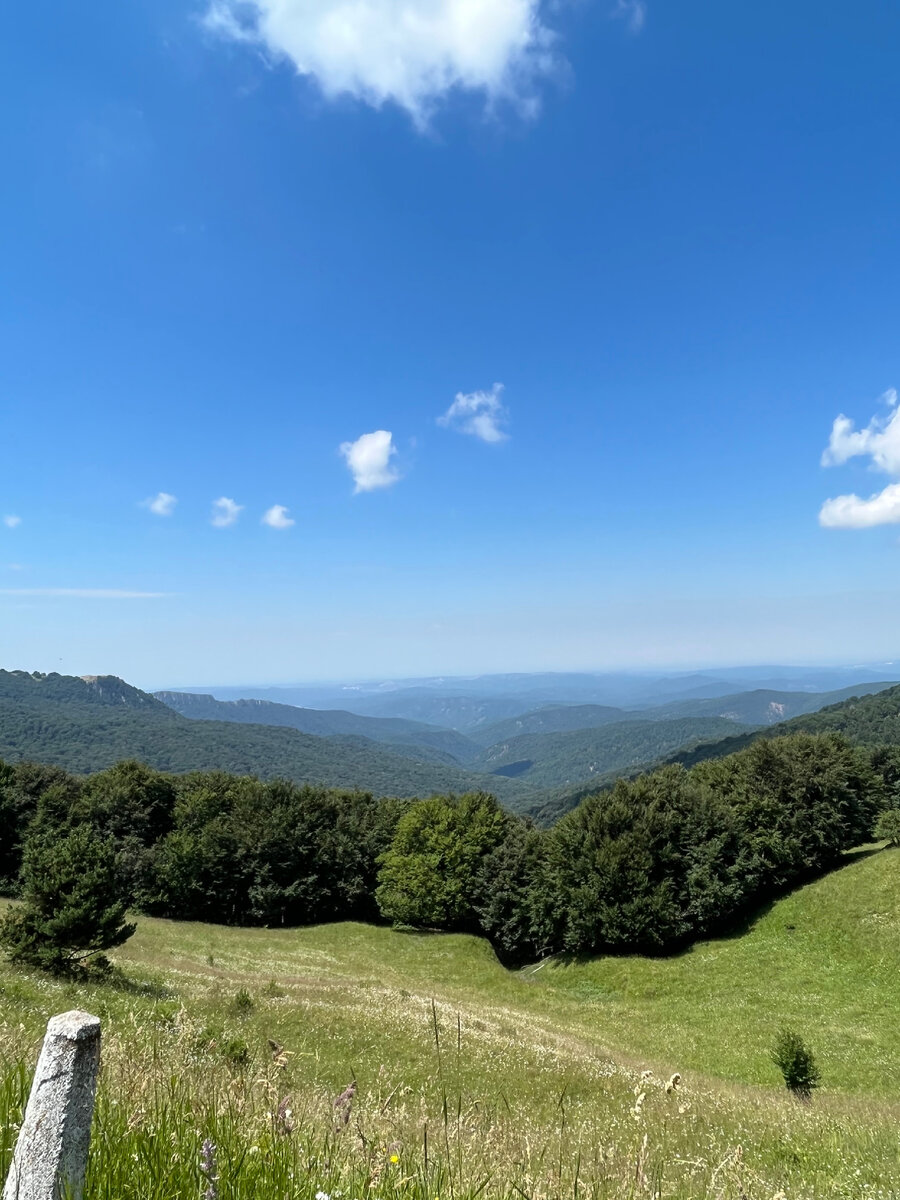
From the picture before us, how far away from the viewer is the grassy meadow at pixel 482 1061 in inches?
129

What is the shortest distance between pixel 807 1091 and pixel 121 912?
21.9m

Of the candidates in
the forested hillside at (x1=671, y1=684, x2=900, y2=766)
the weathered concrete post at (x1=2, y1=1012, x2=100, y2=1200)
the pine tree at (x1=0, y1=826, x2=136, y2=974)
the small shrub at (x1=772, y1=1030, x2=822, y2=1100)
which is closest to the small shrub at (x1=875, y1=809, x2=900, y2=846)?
the small shrub at (x1=772, y1=1030, x2=822, y2=1100)

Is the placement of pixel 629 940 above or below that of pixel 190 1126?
below

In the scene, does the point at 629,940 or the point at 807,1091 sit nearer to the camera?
the point at 807,1091

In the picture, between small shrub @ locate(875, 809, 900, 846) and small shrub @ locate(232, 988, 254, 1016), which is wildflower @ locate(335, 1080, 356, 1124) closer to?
small shrub @ locate(232, 988, 254, 1016)

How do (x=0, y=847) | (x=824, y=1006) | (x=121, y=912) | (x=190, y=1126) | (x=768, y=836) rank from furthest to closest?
(x=0, y=847), (x=768, y=836), (x=824, y=1006), (x=121, y=912), (x=190, y=1126)

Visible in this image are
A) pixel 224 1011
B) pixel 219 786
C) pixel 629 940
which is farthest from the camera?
pixel 219 786

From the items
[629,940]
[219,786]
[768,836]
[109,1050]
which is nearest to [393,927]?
[629,940]

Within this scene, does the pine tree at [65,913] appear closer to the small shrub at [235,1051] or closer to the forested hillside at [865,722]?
the small shrub at [235,1051]

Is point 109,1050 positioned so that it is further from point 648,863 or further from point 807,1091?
point 648,863

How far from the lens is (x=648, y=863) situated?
39031mm

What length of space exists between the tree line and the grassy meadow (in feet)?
9.18

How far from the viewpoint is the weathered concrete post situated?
1.90 metres

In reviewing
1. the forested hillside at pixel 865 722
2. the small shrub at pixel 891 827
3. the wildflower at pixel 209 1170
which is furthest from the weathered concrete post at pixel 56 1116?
the forested hillside at pixel 865 722
